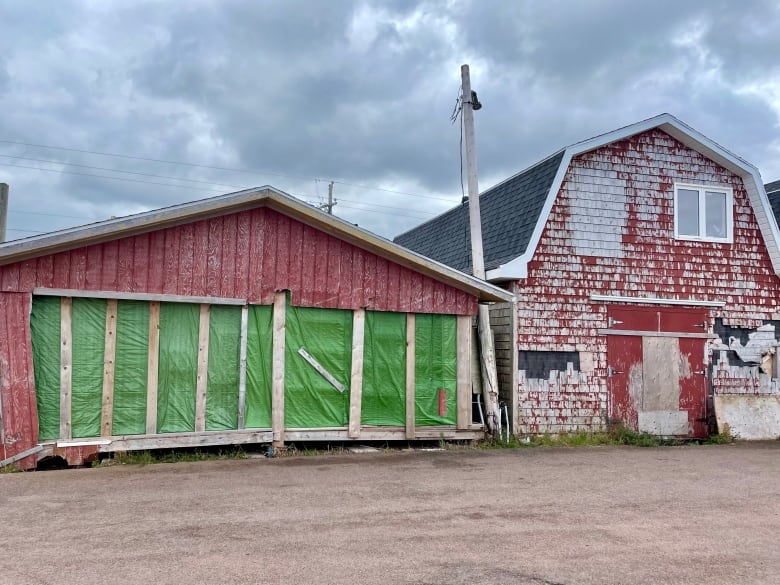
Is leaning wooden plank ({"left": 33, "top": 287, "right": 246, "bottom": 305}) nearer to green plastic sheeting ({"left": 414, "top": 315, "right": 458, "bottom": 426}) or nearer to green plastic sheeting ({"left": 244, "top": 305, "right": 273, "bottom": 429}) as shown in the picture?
green plastic sheeting ({"left": 244, "top": 305, "right": 273, "bottom": 429})

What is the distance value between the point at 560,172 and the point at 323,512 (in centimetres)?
809

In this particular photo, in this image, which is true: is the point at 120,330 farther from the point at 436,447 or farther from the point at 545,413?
the point at 545,413

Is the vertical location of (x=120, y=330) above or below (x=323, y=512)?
above

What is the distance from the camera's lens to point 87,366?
8891 millimetres

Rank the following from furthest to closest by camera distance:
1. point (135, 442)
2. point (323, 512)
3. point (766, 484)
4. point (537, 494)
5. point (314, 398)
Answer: point (314, 398) < point (135, 442) < point (766, 484) < point (537, 494) < point (323, 512)

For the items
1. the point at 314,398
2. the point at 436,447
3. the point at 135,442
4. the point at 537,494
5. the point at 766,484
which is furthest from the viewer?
the point at 436,447

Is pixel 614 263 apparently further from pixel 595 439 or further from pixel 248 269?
pixel 248 269

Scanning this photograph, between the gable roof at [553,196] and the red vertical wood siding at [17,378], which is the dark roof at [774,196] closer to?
the gable roof at [553,196]

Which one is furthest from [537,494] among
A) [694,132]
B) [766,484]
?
[694,132]

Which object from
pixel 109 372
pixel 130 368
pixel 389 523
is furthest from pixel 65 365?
pixel 389 523

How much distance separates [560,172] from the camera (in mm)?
12312

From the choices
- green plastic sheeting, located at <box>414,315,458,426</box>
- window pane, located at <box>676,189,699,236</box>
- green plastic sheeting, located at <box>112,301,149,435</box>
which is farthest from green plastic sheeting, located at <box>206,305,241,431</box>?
window pane, located at <box>676,189,699,236</box>

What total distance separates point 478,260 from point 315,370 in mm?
3465

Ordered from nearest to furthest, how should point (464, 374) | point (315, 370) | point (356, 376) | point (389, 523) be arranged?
point (389, 523)
point (315, 370)
point (356, 376)
point (464, 374)
